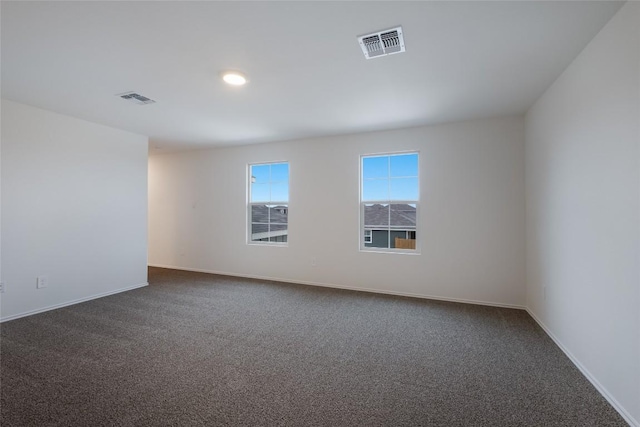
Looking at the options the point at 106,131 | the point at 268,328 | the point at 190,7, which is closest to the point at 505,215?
the point at 268,328

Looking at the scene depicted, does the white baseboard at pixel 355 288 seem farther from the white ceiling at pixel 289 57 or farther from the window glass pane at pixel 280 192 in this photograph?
the white ceiling at pixel 289 57

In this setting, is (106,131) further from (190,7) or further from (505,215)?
(505,215)

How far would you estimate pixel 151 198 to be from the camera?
6113 millimetres

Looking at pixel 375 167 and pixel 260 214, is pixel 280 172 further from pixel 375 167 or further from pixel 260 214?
pixel 375 167

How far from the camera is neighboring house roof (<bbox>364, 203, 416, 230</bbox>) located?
165 inches

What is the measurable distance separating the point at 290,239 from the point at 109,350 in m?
2.84

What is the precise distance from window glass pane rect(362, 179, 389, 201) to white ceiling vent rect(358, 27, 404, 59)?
2.32m

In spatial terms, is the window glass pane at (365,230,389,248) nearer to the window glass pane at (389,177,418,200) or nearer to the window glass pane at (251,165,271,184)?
the window glass pane at (389,177,418,200)

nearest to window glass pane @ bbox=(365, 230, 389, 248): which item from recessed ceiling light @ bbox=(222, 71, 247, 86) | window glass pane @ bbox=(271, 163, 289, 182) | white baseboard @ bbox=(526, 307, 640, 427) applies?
window glass pane @ bbox=(271, 163, 289, 182)

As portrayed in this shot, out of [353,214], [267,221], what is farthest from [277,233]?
[353,214]

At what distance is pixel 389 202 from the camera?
4.28m

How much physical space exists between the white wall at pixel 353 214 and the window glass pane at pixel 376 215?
19 centimetres

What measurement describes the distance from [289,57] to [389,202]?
8.63 feet

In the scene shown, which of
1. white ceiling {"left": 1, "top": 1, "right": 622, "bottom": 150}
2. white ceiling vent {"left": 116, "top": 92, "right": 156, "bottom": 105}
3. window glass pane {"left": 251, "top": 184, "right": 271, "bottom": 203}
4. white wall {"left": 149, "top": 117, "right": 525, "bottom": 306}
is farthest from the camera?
window glass pane {"left": 251, "top": 184, "right": 271, "bottom": 203}
